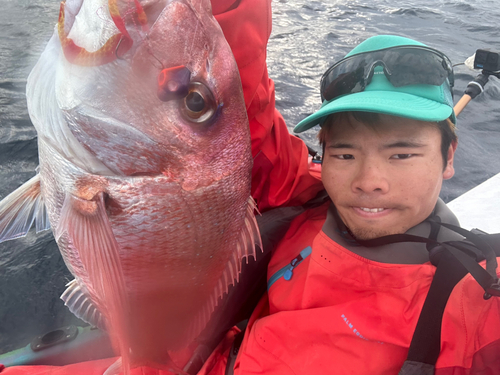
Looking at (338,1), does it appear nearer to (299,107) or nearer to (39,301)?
(299,107)

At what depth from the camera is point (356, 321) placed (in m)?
1.34

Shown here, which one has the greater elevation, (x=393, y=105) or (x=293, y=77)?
(x=393, y=105)

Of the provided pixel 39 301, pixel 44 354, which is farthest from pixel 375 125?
pixel 39 301

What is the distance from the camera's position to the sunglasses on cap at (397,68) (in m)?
1.46

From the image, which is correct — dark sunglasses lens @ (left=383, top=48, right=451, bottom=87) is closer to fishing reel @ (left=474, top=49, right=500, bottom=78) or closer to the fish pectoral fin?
the fish pectoral fin

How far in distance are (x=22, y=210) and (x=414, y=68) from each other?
1.64 m

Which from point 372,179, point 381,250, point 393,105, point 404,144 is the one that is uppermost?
point 393,105

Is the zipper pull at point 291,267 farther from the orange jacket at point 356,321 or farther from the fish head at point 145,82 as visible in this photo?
the fish head at point 145,82

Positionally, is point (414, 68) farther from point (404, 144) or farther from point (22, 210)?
point (22, 210)

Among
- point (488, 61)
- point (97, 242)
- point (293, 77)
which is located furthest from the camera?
point (293, 77)

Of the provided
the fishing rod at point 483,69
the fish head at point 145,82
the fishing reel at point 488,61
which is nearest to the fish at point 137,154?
the fish head at point 145,82

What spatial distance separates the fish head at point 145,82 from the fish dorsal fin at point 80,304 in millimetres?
608

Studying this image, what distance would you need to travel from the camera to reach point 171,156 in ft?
3.28

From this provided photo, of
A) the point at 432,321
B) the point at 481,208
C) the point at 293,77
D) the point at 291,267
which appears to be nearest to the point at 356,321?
the point at 432,321
